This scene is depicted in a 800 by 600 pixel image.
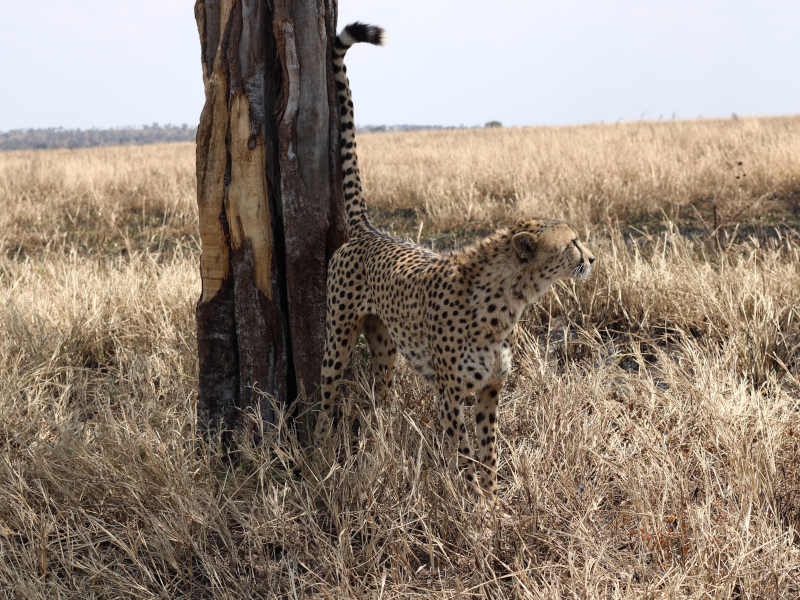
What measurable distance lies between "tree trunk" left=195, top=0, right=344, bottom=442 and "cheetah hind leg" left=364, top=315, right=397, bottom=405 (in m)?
0.22

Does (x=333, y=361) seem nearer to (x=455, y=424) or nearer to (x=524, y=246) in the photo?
(x=455, y=424)

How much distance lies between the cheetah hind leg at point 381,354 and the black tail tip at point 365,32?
113 cm

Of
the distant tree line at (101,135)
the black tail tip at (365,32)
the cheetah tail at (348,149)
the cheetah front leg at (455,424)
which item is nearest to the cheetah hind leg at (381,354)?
the cheetah tail at (348,149)

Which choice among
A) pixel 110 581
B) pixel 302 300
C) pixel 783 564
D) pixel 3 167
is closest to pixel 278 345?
pixel 302 300

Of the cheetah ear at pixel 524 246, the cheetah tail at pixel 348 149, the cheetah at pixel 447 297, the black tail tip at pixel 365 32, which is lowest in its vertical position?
the cheetah at pixel 447 297

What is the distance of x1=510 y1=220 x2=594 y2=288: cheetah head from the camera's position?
2400 mm

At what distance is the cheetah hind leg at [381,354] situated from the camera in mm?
3148

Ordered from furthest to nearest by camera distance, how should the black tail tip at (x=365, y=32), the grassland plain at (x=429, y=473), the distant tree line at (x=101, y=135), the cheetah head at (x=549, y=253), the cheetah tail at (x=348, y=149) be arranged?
1. the distant tree line at (x=101, y=135)
2. the cheetah tail at (x=348, y=149)
3. the black tail tip at (x=365, y=32)
4. the cheetah head at (x=549, y=253)
5. the grassland plain at (x=429, y=473)

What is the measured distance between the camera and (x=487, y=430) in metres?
2.68

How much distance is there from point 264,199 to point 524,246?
113 centimetres

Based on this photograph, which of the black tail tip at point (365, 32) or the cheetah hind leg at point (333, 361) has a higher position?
the black tail tip at point (365, 32)

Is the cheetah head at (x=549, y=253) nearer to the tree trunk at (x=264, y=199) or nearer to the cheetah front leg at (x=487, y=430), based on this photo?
the cheetah front leg at (x=487, y=430)

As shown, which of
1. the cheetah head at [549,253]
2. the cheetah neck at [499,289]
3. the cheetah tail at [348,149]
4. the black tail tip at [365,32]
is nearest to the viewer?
the cheetah head at [549,253]

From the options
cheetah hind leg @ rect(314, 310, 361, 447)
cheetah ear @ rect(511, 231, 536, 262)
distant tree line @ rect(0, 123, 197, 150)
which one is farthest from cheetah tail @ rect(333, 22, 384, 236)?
distant tree line @ rect(0, 123, 197, 150)
